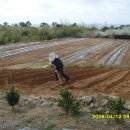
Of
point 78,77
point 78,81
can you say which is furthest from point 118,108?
point 78,77

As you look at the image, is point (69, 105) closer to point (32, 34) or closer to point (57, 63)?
point (57, 63)

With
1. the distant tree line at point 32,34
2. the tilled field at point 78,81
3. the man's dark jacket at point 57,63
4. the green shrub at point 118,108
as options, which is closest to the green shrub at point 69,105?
the green shrub at point 118,108

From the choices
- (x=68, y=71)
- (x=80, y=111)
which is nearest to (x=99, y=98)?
(x=80, y=111)

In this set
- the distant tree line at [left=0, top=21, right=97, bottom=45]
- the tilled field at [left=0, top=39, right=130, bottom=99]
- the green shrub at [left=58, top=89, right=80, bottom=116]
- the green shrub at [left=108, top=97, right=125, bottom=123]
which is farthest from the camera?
the distant tree line at [left=0, top=21, right=97, bottom=45]

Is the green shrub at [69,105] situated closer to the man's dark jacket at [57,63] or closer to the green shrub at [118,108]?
the green shrub at [118,108]

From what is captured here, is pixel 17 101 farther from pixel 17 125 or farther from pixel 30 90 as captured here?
pixel 30 90

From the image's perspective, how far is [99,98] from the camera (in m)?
9.92

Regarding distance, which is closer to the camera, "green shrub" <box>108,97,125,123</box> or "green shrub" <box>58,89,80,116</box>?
"green shrub" <box>108,97,125,123</box>

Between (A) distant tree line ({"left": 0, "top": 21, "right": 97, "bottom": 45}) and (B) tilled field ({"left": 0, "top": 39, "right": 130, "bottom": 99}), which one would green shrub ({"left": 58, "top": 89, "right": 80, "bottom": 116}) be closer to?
(B) tilled field ({"left": 0, "top": 39, "right": 130, "bottom": 99})

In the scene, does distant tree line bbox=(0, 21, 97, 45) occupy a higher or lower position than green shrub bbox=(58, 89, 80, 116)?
lower

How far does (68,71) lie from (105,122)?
7.17m

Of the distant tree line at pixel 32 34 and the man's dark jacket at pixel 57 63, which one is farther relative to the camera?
the distant tree line at pixel 32 34
